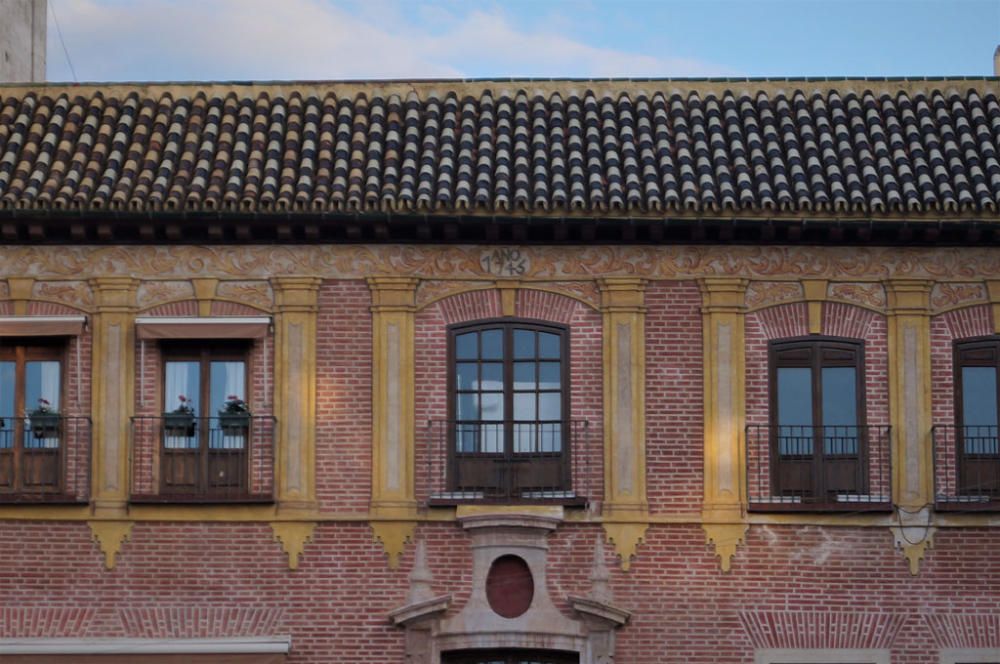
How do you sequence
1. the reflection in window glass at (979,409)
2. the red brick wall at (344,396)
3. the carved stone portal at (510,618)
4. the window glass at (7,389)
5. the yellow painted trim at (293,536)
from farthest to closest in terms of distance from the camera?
the window glass at (7,389), the reflection in window glass at (979,409), the red brick wall at (344,396), the yellow painted trim at (293,536), the carved stone portal at (510,618)

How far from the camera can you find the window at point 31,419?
2617 centimetres

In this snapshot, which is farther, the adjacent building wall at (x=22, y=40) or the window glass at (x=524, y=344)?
the adjacent building wall at (x=22, y=40)

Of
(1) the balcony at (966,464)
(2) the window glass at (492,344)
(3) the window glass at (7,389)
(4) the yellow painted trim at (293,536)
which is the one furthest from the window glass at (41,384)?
(1) the balcony at (966,464)

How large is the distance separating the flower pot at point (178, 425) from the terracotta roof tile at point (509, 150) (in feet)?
8.24

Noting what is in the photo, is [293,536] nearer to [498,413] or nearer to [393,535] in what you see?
[393,535]

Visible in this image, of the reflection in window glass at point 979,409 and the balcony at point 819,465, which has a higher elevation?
the reflection in window glass at point 979,409

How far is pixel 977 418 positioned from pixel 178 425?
9786 millimetres

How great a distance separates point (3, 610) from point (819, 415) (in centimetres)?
1016

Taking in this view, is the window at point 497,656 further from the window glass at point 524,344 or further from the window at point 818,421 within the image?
the window glass at point 524,344

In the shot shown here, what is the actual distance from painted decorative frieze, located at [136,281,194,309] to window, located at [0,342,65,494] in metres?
1.20

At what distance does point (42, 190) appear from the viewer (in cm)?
2639

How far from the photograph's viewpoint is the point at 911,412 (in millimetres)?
26312

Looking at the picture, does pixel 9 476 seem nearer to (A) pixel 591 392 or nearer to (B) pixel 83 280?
(B) pixel 83 280

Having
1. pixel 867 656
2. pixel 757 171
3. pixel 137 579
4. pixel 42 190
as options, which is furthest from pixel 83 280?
pixel 867 656
